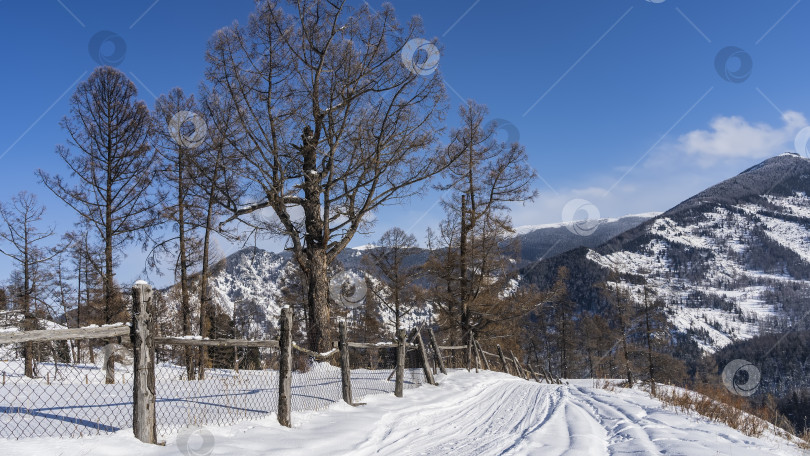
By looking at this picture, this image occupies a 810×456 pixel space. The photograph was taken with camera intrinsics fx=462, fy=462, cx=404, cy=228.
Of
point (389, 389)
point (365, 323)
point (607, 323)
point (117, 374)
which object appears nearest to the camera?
point (389, 389)

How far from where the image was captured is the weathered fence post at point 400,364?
31.9 ft

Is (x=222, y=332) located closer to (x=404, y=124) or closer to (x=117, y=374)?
(x=117, y=374)

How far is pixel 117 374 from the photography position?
1616 cm

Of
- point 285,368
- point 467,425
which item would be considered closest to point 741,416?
point 467,425

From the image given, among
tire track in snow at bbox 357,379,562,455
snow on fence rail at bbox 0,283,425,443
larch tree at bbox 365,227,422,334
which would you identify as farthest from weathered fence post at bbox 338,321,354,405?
larch tree at bbox 365,227,422,334

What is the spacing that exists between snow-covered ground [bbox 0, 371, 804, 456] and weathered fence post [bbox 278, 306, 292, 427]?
172 millimetres

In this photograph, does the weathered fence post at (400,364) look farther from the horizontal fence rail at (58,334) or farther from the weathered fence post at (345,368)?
the horizontal fence rail at (58,334)

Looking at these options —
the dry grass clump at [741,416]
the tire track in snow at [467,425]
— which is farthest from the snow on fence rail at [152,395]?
the dry grass clump at [741,416]

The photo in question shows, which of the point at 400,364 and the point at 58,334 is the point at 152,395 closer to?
the point at 58,334

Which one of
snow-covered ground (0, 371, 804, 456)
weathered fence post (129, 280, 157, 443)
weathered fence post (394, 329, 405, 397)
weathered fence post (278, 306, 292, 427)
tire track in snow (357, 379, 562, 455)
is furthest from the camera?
weathered fence post (394, 329, 405, 397)

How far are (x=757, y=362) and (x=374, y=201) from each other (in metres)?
167

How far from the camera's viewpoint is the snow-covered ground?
4.68m

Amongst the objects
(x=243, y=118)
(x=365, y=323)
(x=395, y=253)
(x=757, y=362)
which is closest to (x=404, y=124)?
(x=243, y=118)

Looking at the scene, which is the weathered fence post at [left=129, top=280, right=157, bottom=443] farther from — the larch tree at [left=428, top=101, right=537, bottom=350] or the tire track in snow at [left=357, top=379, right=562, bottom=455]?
the larch tree at [left=428, top=101, right=537, bottom=350]
